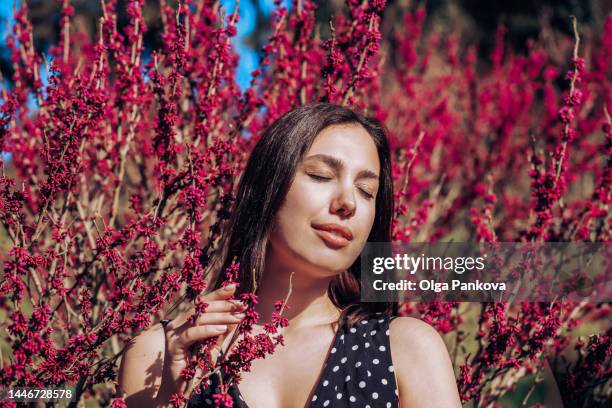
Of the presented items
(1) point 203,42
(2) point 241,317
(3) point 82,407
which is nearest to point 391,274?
(2) point 241,317

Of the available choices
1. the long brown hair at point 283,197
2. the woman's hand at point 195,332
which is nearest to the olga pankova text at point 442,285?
the long brown hair at point 283,197

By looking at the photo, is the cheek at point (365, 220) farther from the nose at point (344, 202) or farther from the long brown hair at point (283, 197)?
Result: the long brown hair at point (283, 197)

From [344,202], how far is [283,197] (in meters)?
0.19

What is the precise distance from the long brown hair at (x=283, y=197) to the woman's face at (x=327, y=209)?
0.04m

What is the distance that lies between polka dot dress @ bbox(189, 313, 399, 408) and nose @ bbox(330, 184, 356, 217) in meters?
0.35

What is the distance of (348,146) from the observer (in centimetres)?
186

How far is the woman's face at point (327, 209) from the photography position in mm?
1738

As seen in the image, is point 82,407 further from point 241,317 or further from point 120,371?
point 241,317

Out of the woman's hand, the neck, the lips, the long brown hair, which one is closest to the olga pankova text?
the long brown hair

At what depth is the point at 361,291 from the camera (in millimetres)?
2066

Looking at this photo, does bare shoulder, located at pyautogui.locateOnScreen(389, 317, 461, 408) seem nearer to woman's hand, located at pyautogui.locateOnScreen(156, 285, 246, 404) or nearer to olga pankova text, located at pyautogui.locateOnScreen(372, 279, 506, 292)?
olga pankova text, located at pyautogui.locateOnScreen(372, 279, 506, 292)

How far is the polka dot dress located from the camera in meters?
1.64

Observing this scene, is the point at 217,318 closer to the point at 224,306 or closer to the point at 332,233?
the point at 224,306

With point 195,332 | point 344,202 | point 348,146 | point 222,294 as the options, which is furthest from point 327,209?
point 195,332
